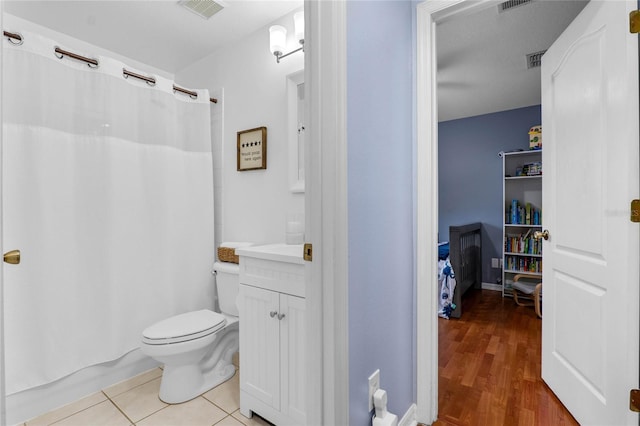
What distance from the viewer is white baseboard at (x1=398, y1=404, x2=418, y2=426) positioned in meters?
1.45

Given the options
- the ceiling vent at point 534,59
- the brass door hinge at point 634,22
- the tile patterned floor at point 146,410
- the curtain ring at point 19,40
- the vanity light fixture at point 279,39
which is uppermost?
the ceiling vent at point 534,59

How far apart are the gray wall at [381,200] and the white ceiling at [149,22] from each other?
3.22ft

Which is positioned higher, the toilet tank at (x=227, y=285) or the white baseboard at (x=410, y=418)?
the toilet tank at (x=227, y=285)

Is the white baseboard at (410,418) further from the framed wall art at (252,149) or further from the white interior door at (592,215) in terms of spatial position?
the framed wall art at (252,149)

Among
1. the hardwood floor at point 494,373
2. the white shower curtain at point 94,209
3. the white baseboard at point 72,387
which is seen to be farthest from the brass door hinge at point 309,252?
the white baseboard at point 72,387

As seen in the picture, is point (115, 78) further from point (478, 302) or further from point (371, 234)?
point (478, 302)

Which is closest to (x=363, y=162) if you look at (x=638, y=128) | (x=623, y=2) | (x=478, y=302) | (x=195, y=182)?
(x=638, y=128)

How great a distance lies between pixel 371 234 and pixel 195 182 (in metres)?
1.66

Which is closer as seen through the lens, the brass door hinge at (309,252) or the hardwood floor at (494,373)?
the brass door hinge at (309,252)

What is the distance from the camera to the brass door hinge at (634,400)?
1.23 meters

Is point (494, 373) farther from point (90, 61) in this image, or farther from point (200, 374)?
point (90, 61)

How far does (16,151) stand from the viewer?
1670 mm

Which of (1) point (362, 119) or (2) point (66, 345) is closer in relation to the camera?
(1) point (362, 119)

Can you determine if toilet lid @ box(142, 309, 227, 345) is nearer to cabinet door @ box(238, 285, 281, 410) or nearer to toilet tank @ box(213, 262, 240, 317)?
toilet tank @ box(213, 262, 240, 317)
